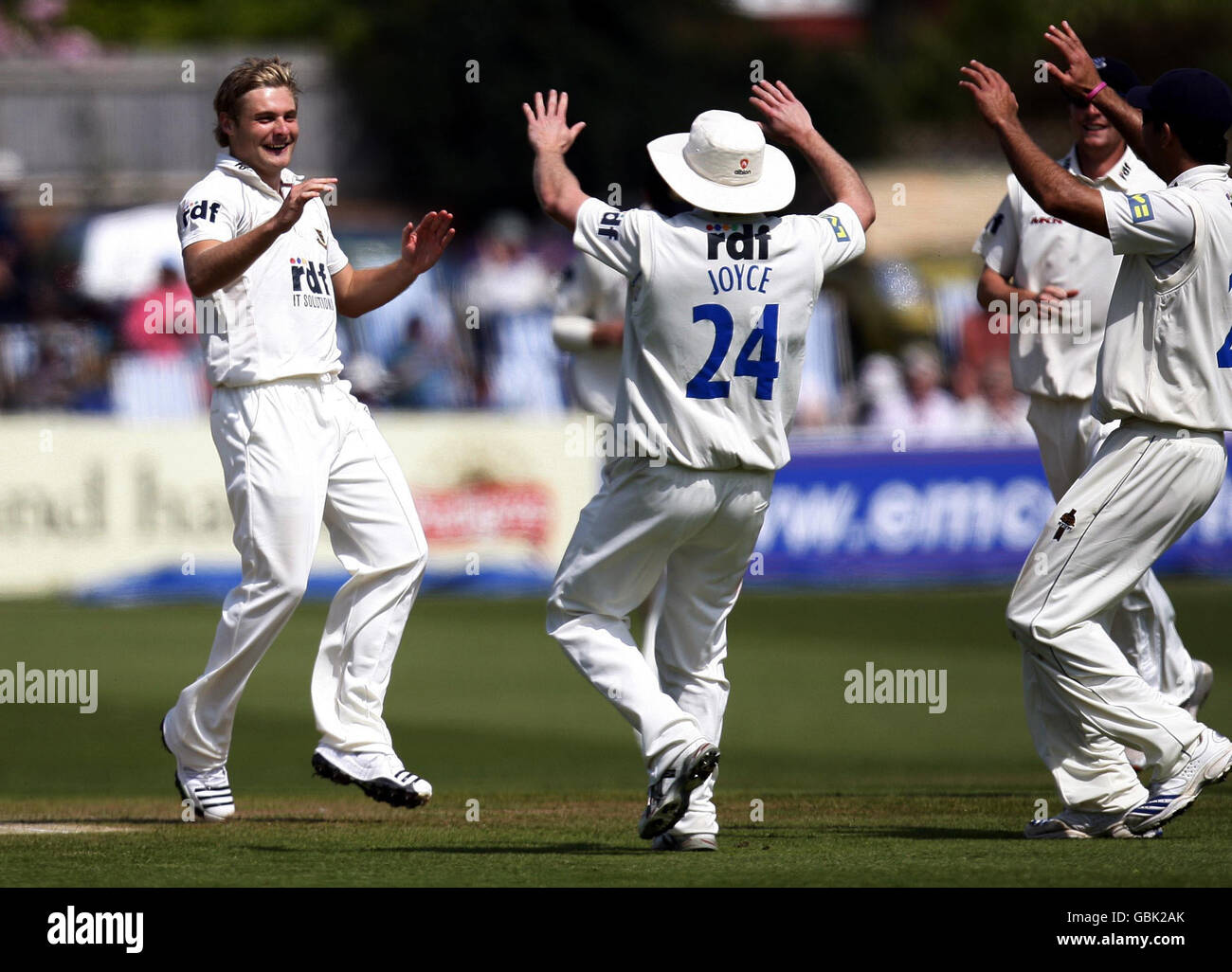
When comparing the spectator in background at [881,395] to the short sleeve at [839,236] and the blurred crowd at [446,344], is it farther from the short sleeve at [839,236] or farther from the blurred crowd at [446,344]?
the short sleeve at [839,236]

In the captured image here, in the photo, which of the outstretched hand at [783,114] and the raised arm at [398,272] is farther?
the raised arm at [398,272]

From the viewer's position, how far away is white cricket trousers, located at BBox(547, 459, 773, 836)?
6887mm

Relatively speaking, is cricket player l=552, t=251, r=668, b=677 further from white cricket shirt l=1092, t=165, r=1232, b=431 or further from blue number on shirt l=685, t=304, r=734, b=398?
white cricket shirt l=1092, t=165, r=1232, b=431

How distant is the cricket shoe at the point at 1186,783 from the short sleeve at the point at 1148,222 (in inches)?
66.9

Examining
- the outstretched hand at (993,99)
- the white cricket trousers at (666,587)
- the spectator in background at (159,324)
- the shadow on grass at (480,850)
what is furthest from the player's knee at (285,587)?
the spectator in background at (159,324)

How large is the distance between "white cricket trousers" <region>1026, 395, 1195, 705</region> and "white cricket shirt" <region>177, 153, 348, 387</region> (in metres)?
3.30

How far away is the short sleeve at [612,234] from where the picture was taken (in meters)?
6.78

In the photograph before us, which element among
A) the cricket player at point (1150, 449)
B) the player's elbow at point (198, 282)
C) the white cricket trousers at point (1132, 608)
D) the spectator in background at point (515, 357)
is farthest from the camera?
the spectator in background at point (515, 357)

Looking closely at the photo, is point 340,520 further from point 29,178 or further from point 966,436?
point 29,178

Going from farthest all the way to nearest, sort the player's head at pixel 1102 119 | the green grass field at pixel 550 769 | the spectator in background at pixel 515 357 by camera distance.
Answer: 1. the spectator in background at pixel 515 357
2. the player's head at pixel 1102 119
3. the green grass field at pixel 550 769

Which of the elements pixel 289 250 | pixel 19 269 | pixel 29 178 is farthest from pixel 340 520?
pixel 29 178

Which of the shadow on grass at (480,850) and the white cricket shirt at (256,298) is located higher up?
the white cricket shirt at (256,298)

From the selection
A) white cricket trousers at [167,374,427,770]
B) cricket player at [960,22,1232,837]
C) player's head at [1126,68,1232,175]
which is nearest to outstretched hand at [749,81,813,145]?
cricket player at [960,22,1232,837]
